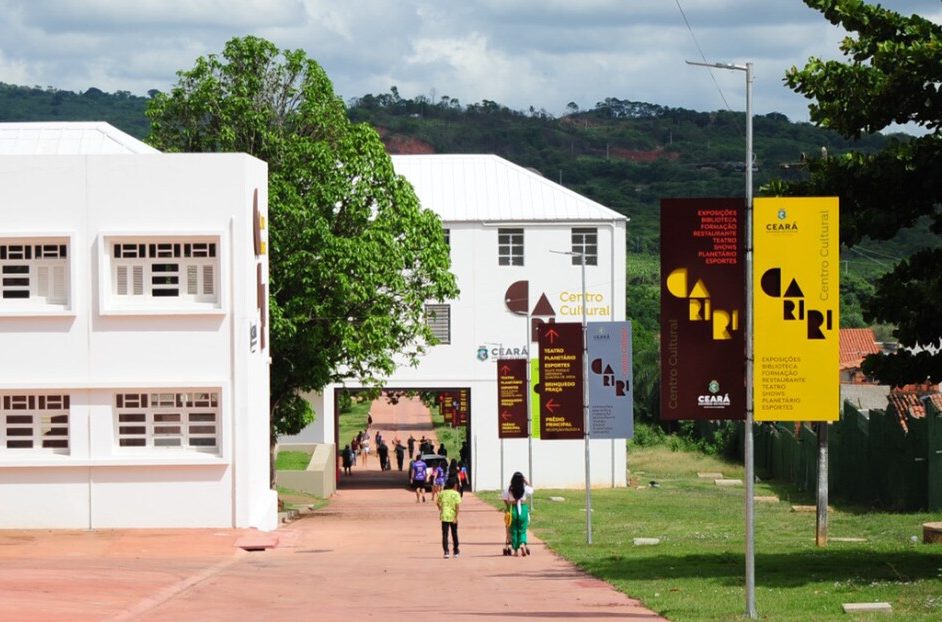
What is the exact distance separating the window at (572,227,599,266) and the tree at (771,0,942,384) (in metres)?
37.7

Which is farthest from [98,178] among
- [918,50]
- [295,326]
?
[918,50]

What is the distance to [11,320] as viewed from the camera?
32.9 metres

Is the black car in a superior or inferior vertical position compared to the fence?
inferior

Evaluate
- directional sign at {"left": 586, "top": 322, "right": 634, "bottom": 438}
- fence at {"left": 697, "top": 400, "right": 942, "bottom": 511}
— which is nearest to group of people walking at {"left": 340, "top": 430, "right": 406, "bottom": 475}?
fence at {"left": 697, "top": 400, "right": 942, "bottom": 511}

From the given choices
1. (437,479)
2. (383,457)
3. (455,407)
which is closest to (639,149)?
(455,407)

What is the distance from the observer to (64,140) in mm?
36500

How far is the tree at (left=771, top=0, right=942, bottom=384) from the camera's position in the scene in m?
22.0

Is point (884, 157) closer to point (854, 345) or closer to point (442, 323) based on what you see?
point (442, 323)

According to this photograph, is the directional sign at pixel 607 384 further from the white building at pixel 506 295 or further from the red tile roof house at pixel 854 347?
the red tile roof house at pixel 854 347

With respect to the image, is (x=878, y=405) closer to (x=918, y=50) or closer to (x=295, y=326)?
(x=295, y=326)

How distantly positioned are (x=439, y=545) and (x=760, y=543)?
24.7 ft

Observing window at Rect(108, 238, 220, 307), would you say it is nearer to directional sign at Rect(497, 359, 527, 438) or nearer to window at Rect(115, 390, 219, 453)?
window at Rect(115, 390, 219, 453)

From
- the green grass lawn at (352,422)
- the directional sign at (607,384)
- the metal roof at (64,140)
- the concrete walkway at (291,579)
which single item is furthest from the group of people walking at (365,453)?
the directional sign at (607,384)

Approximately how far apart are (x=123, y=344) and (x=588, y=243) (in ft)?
100
